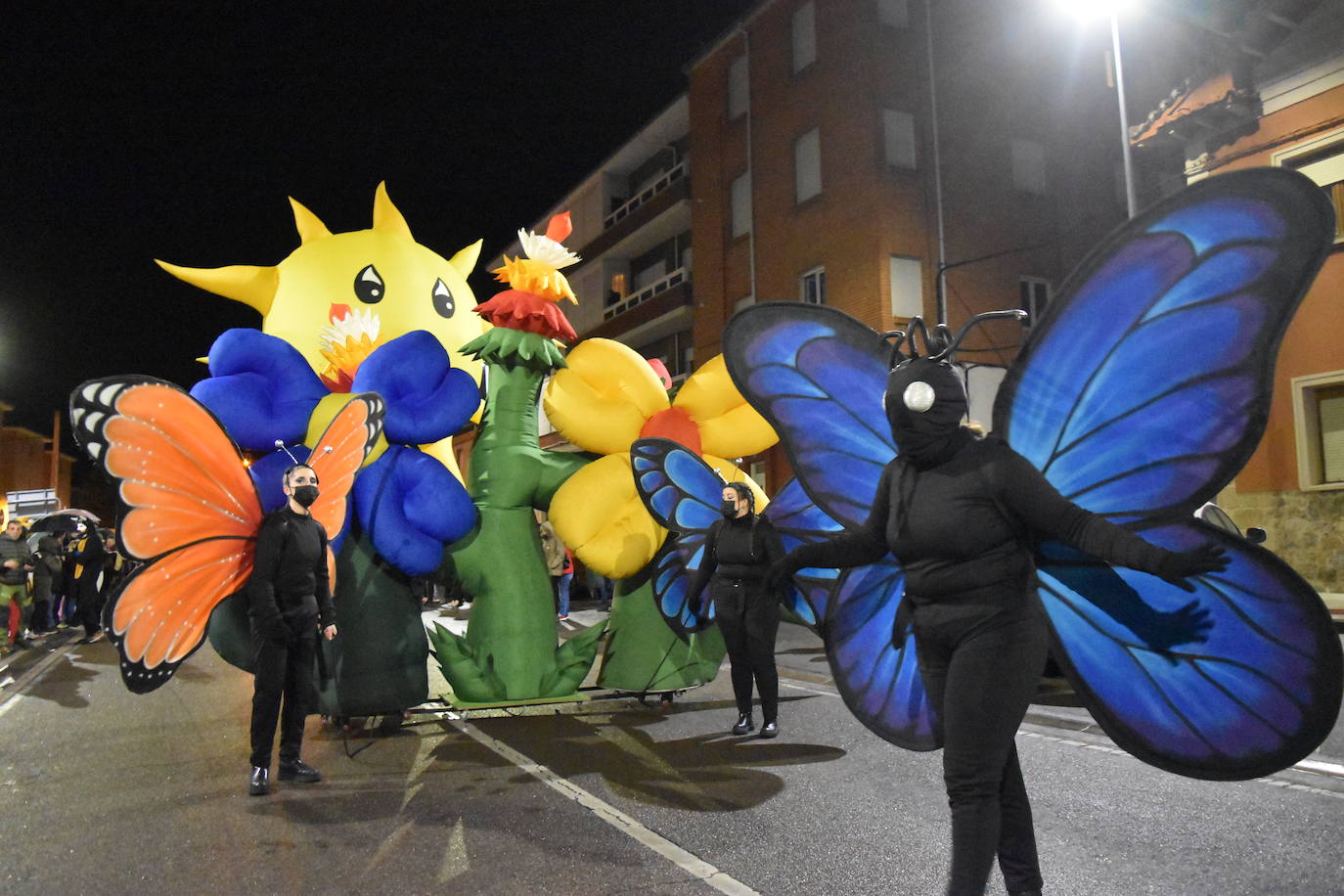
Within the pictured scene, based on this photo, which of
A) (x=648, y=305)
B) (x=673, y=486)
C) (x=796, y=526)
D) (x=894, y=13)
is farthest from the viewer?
(x=648, y=305)

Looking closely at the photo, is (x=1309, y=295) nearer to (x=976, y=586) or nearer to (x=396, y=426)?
(x=396, y=426)

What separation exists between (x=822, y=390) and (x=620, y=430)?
11.5ft

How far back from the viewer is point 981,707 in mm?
2709

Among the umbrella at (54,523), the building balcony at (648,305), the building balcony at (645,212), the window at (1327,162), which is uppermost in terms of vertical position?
the building balcony at (645,212)

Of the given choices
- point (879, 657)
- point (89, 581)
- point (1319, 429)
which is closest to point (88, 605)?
point (89, 581)

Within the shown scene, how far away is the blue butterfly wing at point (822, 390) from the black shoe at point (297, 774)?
11.3 ft

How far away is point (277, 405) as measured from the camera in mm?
6609

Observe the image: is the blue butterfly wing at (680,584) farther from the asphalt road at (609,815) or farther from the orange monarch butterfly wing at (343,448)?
the orange monarch butterfly wing at (343,448)

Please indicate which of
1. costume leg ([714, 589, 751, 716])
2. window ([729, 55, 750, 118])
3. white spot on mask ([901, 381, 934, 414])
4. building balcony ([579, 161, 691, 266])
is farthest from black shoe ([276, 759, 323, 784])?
building balcony ([579, 161, 691, 266])

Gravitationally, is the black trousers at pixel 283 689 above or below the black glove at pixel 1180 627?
below

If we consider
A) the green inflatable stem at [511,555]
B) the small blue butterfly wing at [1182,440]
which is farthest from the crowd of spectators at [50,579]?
the small blue butterfly wing at [1182,440]

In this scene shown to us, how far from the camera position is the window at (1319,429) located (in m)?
14.4

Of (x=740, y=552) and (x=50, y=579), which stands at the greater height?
(x=740, y=552)

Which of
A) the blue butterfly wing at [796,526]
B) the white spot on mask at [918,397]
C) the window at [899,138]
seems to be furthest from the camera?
the window at [899,138]
